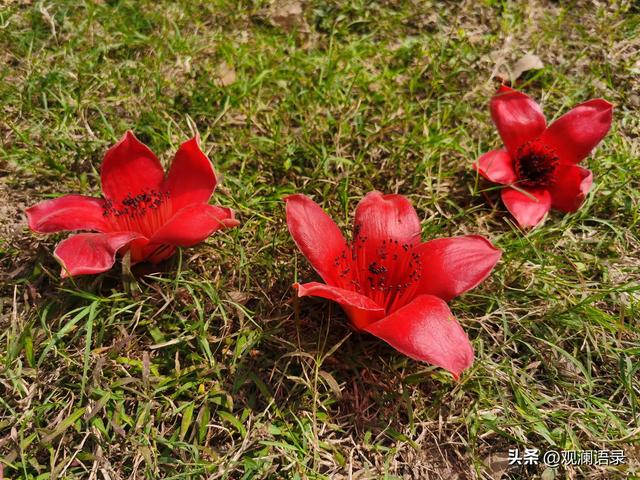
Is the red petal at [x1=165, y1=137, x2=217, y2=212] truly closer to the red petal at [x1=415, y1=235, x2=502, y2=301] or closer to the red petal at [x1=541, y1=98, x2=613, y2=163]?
the red petal at [x1=415, y1=235, x2=502, y2=301]

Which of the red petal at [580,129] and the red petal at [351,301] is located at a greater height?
the red petal at [580,129]

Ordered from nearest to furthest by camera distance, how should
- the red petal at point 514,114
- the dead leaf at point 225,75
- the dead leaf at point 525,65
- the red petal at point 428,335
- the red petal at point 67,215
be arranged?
the red petal at point 428,335 → the red petal at point 67,215 → the red petal at point 514,114 → the dead leaf at point 225,75 → the dead leaf at point 525,65

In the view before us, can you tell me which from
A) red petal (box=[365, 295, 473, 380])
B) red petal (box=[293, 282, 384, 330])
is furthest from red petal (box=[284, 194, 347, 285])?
red petal (box=[365, 295, 473, 380])

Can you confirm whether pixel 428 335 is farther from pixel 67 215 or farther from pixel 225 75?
pixel 225 75

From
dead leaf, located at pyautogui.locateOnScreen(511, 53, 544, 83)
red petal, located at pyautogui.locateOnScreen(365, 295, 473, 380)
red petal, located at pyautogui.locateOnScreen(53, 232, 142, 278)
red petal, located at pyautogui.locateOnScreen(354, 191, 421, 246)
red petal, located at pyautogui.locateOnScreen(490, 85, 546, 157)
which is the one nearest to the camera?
red petal, located at pyautogui.locateOnScreen(365, 295, 473, 380)

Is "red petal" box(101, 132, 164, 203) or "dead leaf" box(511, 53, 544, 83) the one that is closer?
"red petal" box(101, 132, 164, 203)

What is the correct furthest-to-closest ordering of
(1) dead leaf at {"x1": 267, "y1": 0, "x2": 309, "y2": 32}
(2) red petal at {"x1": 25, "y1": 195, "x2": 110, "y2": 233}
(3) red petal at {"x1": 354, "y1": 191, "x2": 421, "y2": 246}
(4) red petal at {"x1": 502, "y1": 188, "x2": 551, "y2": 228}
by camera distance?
(1) dead leaf at {"x1": 267, "y1": 0, "x2": 309, "y2": 32} < (4) red petal at {"x1": 502, "y1": 188, "x2": 551, "y2": 228} < (3) red petal at {"x1": 354, "y1": 191, "x2": 421, "y2": 246} < (2) red petal at {"x1": 25, "y1": 195, "x2": 110, "y2": 233}

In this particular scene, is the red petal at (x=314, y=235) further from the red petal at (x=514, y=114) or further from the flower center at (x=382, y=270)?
the red petal at (x=514, y=114)

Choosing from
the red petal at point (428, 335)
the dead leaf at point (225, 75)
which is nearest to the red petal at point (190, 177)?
the red petal at point (428, 335)
